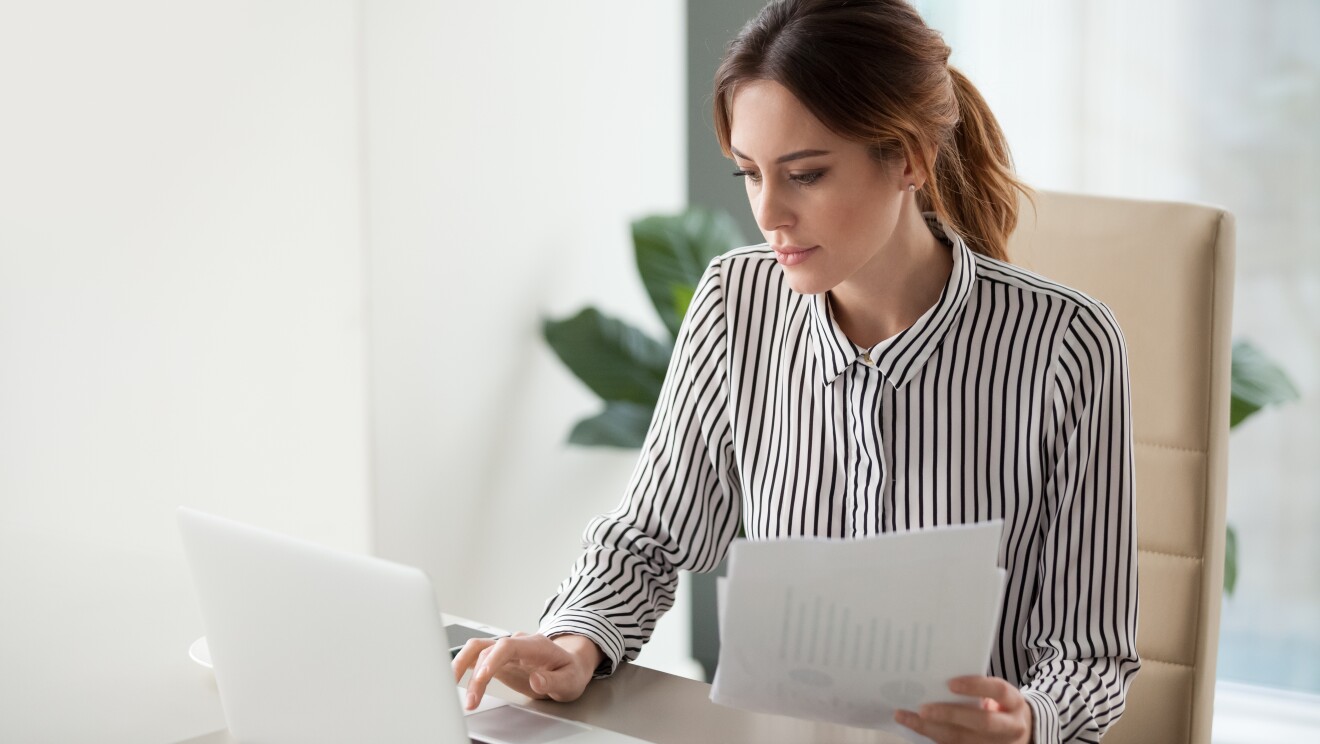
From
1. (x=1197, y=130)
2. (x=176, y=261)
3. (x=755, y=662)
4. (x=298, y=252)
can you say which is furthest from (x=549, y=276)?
(x=755, y=662)

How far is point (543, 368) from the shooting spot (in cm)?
276

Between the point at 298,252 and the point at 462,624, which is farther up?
the point at 298,252

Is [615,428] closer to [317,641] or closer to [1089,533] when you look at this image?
[1089,533]

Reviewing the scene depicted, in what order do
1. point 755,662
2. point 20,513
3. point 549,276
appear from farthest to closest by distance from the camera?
point 549,276 → point 20,513 → point 755,662

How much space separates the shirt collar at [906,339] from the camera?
1290 mm

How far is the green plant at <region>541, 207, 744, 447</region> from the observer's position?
2633 millimetres

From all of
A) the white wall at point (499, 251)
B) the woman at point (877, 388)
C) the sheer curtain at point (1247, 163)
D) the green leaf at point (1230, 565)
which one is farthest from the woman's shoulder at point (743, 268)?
the sheer curtain at point (1247, 163)

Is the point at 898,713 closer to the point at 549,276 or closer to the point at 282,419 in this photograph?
the point at 282,419

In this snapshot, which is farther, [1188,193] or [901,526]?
[1188,193]

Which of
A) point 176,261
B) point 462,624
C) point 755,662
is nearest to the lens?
point 755,662

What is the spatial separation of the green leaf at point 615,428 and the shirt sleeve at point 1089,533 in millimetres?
1457

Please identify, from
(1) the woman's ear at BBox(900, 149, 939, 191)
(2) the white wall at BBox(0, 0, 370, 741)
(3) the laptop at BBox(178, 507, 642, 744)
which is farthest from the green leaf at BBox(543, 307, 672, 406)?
(3) the laptop at BBox(178, 507, 642, 744)

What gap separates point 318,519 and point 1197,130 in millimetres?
2053

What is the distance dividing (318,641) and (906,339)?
695 mm
